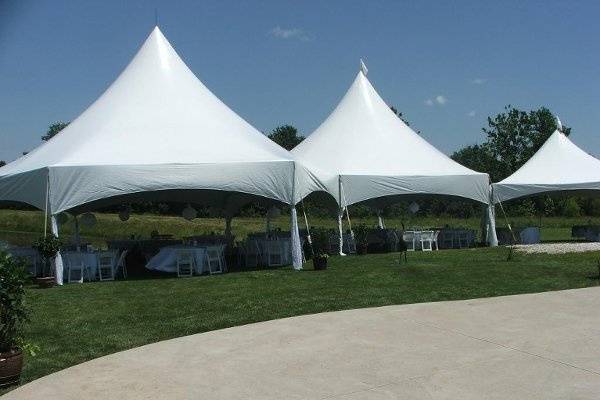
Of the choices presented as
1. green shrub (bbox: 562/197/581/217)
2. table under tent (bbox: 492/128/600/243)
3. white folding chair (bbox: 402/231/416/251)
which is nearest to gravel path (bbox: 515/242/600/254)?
table under tent (bbox: 492/128/600/243)

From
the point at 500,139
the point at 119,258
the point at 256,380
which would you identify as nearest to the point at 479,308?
the point at 256,380

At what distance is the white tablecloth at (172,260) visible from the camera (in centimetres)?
1373

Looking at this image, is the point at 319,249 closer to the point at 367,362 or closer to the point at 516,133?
the point at 367,362

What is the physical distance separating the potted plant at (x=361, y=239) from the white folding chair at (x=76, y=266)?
308 inches

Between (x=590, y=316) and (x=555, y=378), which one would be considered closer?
(x=555, y=378)

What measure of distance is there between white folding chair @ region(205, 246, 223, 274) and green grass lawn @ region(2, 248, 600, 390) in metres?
0.73

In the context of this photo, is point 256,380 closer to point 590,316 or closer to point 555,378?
point 555,378

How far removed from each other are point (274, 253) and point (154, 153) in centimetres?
390

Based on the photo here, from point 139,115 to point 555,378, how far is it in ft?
36.2

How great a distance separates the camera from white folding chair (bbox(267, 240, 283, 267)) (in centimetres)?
1510

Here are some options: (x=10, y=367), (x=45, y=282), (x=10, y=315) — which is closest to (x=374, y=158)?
(x=45, y=282)

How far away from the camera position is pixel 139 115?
13977 millimetres

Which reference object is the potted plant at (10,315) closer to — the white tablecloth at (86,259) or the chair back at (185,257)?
the white tablecloth at (86,259)

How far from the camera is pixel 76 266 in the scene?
508 inches
